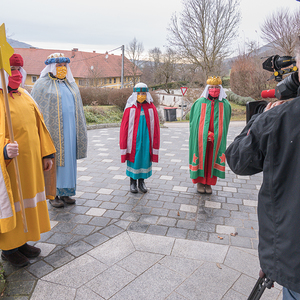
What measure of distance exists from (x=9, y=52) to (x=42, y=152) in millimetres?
1151

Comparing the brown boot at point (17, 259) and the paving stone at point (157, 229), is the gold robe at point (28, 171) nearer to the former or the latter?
the brown boot at point (17, 259)

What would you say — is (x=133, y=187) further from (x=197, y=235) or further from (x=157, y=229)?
(x=197, y=235)

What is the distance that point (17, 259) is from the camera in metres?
2.96

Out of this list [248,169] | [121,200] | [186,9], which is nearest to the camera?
[248,169]

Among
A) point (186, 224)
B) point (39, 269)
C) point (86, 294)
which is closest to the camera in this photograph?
point (86, 294)

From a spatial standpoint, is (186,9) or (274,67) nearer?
(274,67)

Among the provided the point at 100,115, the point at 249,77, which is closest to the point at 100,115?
the point at 100,115

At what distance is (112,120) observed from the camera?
1500cm

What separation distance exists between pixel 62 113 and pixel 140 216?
199 centimetres

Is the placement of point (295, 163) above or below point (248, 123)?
below

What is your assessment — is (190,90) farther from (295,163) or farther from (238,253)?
(295,163)

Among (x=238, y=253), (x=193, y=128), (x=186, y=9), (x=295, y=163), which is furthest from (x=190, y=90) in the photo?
(x=295, y=163)

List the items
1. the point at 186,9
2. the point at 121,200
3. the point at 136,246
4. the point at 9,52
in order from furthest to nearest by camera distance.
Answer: the point at 186,9
the point at 121,200
the point at 136,246
the point at 9,52

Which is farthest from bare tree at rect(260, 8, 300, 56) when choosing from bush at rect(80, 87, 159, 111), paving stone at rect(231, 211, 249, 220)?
paving stone at rect(231, 211, 249, 220)
